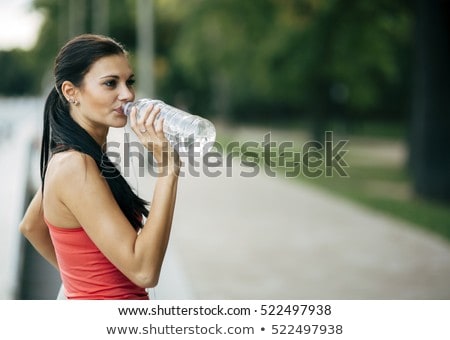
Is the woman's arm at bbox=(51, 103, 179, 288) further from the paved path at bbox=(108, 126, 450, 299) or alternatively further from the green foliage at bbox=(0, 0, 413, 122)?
the green foliage at bbox=(0, 0, 413, 122)

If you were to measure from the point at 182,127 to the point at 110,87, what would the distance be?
247 mm

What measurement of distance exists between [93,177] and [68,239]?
0.22m

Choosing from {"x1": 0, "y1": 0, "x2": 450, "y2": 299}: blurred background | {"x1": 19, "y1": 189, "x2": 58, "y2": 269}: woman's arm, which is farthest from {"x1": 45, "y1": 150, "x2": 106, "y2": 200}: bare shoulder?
{"x1": 0, "y1": 0, "x2": 450, "y2": 299}: blurred background

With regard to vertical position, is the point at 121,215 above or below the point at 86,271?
above

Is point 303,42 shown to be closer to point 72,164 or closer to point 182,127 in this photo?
point 182,127

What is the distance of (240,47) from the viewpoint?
22.1 meters

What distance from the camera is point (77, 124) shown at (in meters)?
2.24

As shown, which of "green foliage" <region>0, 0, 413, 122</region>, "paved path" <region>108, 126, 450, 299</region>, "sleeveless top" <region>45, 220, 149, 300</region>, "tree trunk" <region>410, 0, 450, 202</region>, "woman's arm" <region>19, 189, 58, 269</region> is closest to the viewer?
"sleeveless top" <region>45, 220, 149, 300</region>

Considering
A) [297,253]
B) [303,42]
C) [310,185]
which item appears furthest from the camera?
[303,42]

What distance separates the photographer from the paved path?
6.70 metres

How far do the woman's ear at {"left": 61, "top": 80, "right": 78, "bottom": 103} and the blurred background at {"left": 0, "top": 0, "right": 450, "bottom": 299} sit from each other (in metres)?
0.74

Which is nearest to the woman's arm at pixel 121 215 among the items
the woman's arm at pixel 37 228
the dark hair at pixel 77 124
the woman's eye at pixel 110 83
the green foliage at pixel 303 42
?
the dark hair at pixel 77 124

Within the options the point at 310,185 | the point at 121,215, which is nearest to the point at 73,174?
the point at 121,215

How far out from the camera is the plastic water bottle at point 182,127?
2.00 meters
